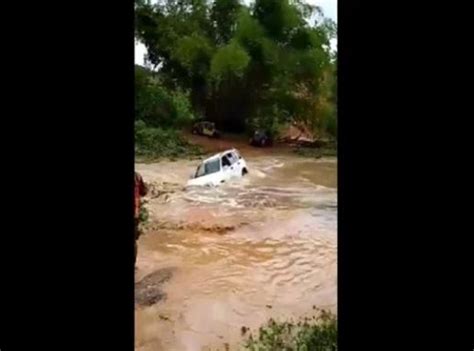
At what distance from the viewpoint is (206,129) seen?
1537mm

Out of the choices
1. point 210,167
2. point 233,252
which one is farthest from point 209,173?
point 233,252

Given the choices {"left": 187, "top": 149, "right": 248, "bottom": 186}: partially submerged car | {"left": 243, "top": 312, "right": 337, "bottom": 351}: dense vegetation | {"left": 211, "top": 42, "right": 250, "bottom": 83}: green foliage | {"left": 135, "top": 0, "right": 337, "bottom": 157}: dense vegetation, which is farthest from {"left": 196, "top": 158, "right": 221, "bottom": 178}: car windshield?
{"left": 243, "top": 312, "right": 337, "bottom": 351}: dense vegetation

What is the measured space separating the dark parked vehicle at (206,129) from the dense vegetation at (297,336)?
1.71 feet

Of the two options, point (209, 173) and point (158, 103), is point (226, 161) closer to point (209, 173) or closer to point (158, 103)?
point (209, 173)

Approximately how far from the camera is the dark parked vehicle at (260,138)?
154 cm

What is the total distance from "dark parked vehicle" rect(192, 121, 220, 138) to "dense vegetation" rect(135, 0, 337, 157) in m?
0.02

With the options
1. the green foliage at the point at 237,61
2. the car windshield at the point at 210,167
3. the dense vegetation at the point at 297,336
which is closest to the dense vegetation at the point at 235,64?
the green foliage at the point at 237,61

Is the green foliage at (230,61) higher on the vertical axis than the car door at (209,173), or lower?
higher

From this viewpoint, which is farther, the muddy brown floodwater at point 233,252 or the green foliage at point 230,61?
the green foliage at point 230,61

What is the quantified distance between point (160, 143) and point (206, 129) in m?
0.13

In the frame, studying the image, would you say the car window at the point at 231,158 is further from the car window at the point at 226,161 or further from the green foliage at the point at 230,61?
the green foliage at the point at 230,61
